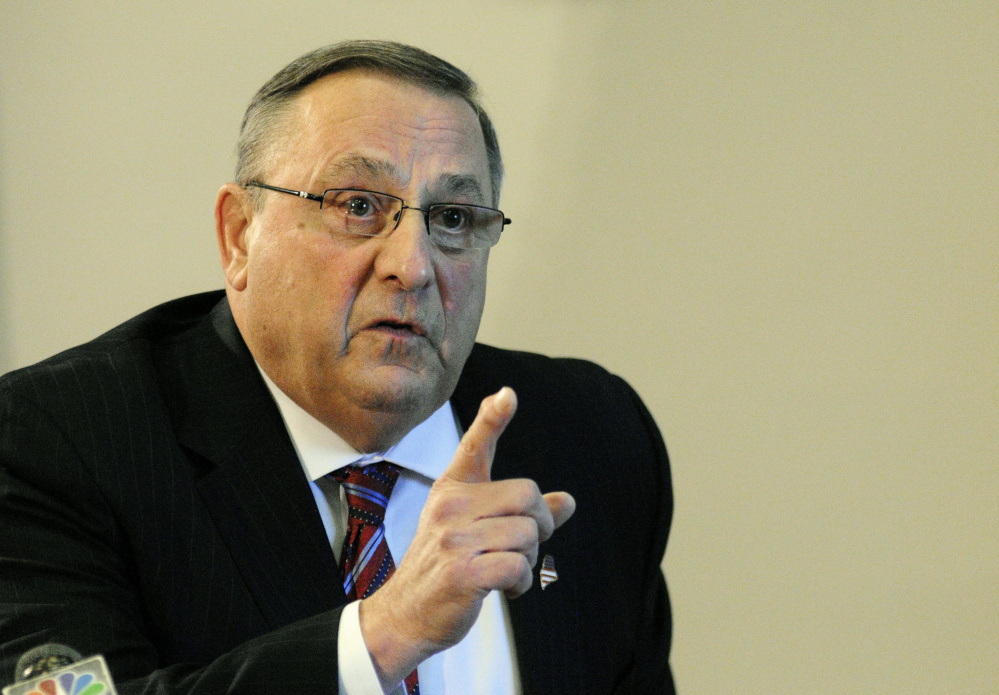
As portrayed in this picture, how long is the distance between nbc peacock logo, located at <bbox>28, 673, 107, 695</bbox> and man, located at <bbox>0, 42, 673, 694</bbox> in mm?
277

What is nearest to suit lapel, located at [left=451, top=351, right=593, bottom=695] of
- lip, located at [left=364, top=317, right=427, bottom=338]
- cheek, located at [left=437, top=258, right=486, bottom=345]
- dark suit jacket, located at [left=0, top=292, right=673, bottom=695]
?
dark suit jacket, located at [left=0, top=292, right=673, bottom=695]

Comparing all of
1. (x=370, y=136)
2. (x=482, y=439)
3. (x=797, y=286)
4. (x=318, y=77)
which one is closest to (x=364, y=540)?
(x=482, y=439)

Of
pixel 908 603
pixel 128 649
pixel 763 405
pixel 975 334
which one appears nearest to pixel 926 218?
pixel 975 334

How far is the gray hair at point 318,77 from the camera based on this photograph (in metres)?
1.78

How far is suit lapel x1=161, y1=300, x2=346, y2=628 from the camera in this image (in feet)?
5.32

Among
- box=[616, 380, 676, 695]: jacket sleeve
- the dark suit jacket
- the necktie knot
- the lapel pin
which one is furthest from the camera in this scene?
box=[616, 380, 676, 695]: jacket sleeve

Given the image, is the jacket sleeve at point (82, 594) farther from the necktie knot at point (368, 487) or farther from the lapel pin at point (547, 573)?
the lapel pin at point (547, 573)

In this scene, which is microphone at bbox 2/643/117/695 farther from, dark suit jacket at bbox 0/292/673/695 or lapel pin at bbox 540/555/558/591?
lapel pin at bbox 540/555/558/591

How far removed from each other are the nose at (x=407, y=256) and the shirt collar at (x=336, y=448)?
0.29m

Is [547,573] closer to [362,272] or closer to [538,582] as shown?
[538,582]

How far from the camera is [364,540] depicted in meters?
1.70

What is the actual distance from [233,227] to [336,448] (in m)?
0.39

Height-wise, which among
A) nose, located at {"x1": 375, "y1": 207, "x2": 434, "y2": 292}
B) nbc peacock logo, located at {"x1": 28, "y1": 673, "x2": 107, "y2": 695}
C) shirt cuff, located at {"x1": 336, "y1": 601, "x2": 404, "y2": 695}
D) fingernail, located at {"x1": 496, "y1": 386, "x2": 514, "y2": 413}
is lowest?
shirt cuff, located at {"x1": 336, "y1": 601, "x2": 404, "y2": 695}

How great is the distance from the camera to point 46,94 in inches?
99.9
